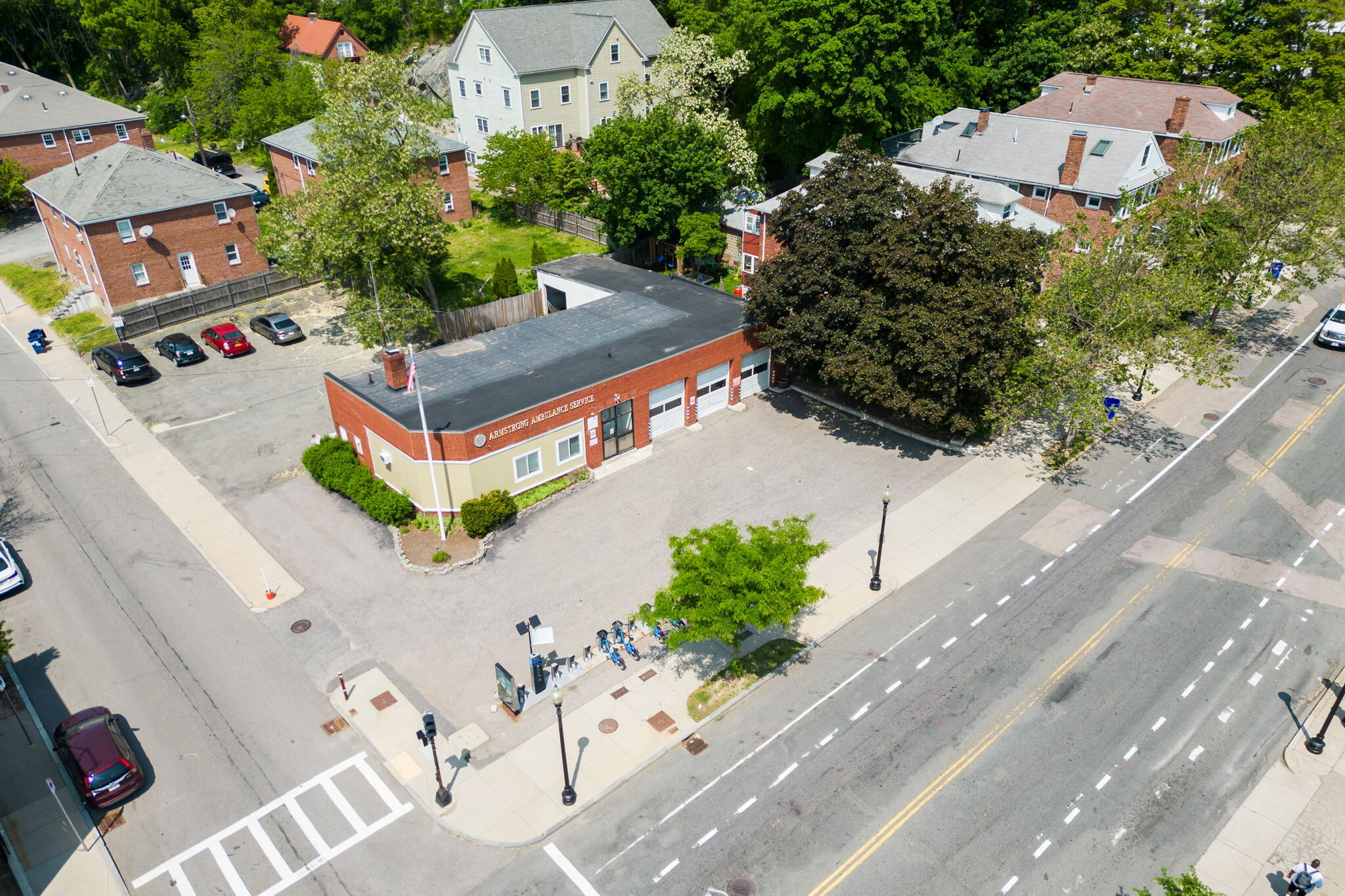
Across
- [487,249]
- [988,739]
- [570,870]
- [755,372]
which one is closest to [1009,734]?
[988,739]

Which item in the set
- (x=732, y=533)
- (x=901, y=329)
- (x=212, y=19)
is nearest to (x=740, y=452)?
(x=901, y=329)

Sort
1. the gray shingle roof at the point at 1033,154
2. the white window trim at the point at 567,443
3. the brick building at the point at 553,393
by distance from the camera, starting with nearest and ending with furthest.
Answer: the brick building at the point at 553,393 < the white window trim at the point at 567,443 < the gray shingle roof at the point at 1033,154

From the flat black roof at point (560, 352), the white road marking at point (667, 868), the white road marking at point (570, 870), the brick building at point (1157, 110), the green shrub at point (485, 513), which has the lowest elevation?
the white road marking at point (570, 870)

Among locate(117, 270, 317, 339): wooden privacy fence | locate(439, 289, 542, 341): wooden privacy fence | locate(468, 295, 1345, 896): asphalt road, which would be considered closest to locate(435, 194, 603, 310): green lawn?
locate(439, 289, 542, 341): wooden privacy fence

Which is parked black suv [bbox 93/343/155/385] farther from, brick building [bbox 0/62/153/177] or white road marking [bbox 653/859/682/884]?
white road marking [bbox 653/859/682/884]

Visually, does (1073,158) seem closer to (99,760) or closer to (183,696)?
(183,696)

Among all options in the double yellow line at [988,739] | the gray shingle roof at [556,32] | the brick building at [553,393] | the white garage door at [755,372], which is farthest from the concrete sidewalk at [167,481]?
the gray shingle roof at [556,32]

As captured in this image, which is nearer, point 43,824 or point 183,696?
point 43,824

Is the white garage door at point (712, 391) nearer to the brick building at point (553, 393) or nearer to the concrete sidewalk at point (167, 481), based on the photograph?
the brick building at point (553, 393)
